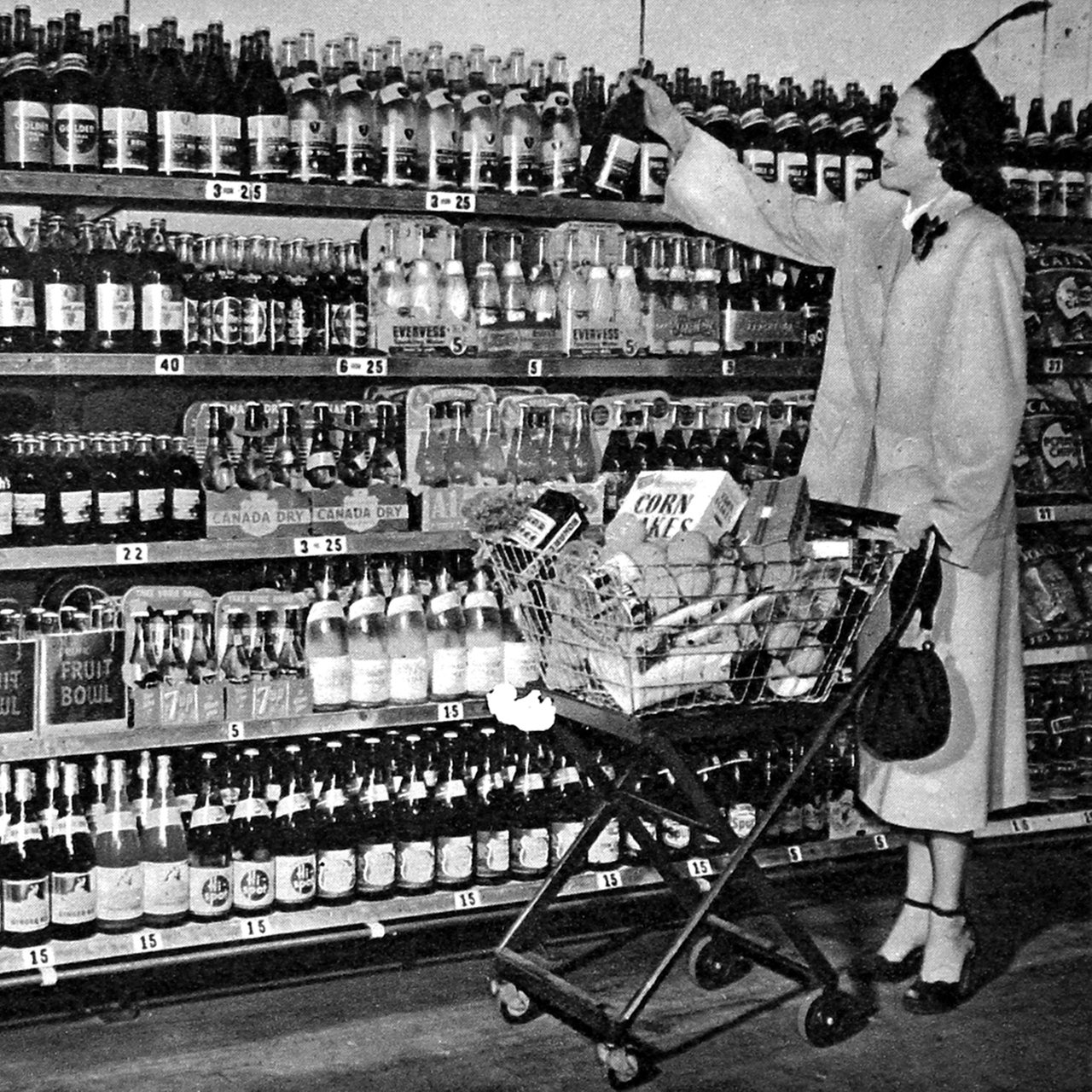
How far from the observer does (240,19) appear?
4.23 m

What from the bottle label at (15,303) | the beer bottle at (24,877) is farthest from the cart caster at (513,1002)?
the bottle label at (15,303)

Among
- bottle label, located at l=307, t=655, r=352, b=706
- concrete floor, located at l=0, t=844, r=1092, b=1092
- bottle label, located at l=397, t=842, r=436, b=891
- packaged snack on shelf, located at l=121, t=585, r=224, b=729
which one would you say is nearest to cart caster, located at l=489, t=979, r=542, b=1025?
concrete floor, located at l=0, t=844, r=1092, b=1092

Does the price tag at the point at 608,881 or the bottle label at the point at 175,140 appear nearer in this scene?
the bottle label at the point at 175,140

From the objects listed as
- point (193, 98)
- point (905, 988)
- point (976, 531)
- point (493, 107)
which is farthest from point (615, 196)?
point (905, 988)

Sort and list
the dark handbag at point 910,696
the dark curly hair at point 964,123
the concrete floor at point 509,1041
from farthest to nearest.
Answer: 1. the dark curly hair at point 964,123
2. the concrete floor at point 509,1041
3. the dark handbag at point 910,696

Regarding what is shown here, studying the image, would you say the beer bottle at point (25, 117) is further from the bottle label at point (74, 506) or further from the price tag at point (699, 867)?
the price tag at point (699, 867)

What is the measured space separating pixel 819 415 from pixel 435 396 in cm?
100

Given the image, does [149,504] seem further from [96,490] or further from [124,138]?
[124,138]

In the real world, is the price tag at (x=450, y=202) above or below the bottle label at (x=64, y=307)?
above

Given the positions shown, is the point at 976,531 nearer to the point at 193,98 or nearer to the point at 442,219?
the point at 442,219

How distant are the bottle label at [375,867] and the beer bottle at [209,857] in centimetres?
34

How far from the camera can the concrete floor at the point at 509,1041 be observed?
3.23 meters

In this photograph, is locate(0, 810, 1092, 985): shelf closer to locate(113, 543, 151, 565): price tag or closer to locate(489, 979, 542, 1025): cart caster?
locate(489, 979, 542, 1025): cart caster

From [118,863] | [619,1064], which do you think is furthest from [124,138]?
[619,1064]
